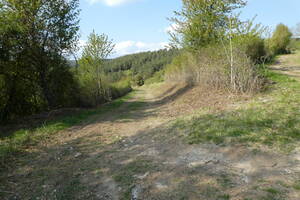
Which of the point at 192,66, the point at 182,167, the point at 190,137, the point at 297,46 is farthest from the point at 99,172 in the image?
the point at 297,46

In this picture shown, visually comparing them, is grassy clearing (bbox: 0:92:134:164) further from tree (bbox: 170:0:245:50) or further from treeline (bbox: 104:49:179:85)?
treeline (bbox: 104:49:179:85)

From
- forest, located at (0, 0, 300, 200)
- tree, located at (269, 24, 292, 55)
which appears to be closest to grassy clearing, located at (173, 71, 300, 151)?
forest, located at (0, 0, 300, 200)

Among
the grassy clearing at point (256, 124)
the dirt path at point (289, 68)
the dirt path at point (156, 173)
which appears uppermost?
the dirt path at point (289, 68)

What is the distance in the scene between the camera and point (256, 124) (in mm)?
4445

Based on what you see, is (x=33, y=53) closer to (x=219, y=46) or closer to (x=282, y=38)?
(x=219, y=46)

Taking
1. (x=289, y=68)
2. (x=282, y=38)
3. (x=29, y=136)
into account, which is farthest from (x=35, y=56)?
(x=282, y=38)

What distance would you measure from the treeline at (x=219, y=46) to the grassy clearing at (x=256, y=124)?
5.98ft

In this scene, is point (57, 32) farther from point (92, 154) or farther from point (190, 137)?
point (190, 137)

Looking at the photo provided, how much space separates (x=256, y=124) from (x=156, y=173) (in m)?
2.89

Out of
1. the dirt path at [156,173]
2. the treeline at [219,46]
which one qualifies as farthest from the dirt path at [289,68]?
the dirt path at [156,173]

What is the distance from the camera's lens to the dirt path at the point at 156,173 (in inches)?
99.3

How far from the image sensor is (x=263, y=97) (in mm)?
6824

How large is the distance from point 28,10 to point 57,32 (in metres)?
1.38

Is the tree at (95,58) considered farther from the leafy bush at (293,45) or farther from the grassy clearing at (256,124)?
the leafy bush at (293,45)
